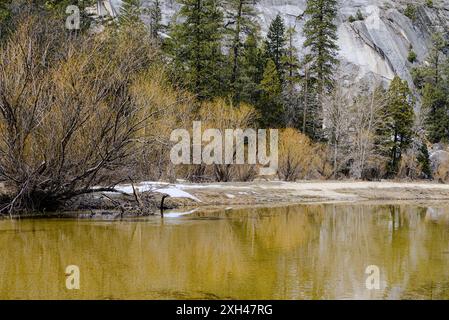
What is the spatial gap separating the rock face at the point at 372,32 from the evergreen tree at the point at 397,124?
34.0ft

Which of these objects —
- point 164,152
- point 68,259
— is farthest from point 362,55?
point 68,259

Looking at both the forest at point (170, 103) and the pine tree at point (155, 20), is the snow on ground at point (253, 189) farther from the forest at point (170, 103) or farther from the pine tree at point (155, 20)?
the pine tree at point (155, 20)

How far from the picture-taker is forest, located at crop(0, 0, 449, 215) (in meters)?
16.1

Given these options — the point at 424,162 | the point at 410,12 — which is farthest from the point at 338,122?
the point at 410,12

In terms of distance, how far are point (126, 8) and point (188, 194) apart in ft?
104

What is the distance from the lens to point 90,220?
51.5ft

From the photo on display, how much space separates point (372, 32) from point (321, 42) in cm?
1897

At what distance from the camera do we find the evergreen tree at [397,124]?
45263 mm

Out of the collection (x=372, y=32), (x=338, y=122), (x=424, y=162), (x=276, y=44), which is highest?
(x=372, y=32)

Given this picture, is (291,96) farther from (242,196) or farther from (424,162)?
(242,196)

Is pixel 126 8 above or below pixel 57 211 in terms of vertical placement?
above

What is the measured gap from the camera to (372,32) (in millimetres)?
63156

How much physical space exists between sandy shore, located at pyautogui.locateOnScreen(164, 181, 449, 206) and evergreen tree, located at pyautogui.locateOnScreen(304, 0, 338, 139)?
16380 mm
